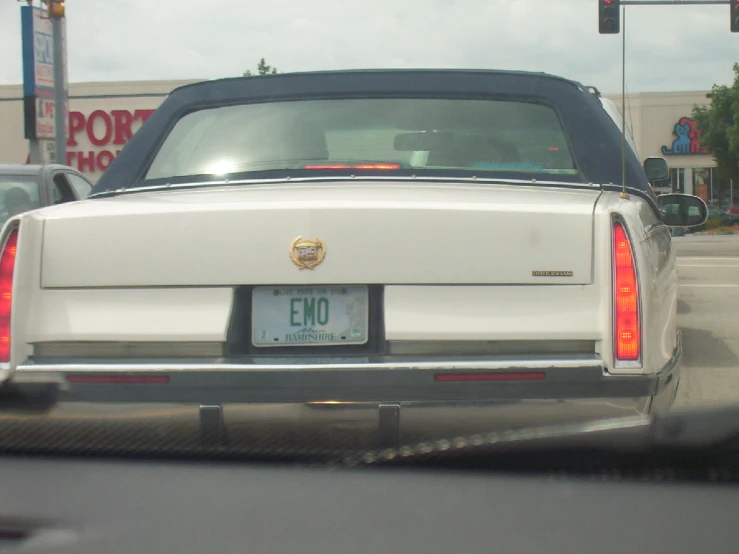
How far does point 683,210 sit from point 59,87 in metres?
14.6

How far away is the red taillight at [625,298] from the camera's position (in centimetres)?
294

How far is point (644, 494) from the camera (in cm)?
223

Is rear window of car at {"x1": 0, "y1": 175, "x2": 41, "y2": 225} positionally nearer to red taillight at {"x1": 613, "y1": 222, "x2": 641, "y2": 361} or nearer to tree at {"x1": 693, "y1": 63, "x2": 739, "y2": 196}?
red taillight at {"x1": 613, "y1": 222, "x2": 641, "y2": 361}

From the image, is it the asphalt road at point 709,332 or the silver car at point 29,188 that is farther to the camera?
the silver car at point 29,188

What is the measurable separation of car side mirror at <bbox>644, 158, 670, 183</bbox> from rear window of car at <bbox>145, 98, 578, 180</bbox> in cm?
182

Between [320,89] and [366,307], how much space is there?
5.05ft

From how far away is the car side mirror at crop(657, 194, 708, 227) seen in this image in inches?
197

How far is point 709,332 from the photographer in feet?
28.2

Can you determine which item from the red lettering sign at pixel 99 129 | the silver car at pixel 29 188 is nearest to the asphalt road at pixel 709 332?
the silver car at pixel 29 188

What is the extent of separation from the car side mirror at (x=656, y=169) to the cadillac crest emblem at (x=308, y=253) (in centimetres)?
321

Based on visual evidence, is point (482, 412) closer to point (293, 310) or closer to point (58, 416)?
point (293, 310)

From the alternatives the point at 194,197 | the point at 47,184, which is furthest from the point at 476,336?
the point at 47,184

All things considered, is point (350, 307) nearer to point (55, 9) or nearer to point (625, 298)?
point (625, 298)

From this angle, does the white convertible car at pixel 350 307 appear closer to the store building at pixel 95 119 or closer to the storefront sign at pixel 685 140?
the store building at pixel 95 119
